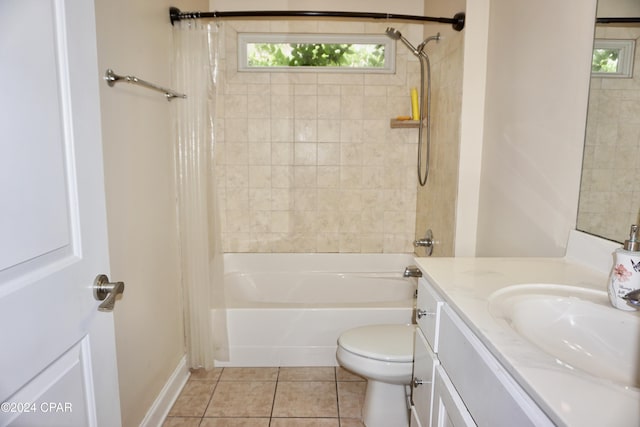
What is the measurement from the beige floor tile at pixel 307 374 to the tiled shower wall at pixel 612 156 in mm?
1600

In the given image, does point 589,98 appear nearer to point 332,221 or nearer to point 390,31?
point 390,31

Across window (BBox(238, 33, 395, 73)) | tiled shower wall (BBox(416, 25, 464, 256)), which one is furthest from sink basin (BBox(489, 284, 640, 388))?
window (BBox(238, 33, 395, 73))

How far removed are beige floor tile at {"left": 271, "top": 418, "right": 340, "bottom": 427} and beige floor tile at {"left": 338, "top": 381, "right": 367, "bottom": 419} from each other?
0.23ft

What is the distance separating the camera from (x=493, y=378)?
75 cm

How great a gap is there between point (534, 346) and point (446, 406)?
0.37 meters

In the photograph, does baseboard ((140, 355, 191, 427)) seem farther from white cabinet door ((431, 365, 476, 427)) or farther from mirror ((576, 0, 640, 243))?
mirror ((576, 0, 640, 243))

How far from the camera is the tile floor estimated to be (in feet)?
6.31

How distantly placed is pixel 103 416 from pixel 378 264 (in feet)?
7.73

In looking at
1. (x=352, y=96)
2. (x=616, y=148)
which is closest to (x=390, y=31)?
(x=352, y=96)

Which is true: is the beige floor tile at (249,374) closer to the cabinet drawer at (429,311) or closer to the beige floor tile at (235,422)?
the beige floor tile at (235,422)

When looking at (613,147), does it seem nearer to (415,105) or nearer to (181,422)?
(415,105)

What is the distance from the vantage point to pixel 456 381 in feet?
3.10

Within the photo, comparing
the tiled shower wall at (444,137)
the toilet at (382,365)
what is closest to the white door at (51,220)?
the toilet at (382,365)

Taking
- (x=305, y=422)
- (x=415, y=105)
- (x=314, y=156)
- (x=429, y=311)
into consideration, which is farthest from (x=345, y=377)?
(x=415, y=105)
